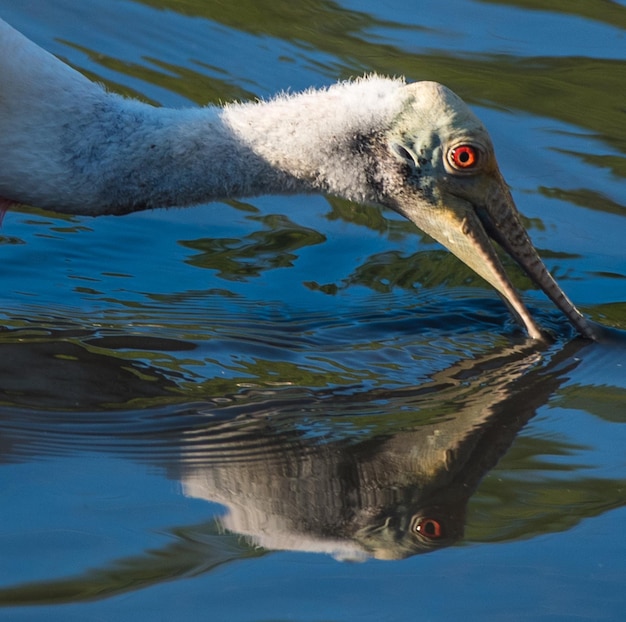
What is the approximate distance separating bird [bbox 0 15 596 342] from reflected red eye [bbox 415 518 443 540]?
2151 mm

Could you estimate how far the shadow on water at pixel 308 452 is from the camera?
462 cm

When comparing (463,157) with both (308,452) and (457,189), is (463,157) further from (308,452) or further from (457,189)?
(308,452)

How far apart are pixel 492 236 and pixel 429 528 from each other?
2.50 m

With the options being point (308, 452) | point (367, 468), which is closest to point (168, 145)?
point (308, 452)

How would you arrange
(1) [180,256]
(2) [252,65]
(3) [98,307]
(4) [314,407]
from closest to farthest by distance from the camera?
(4) [314,407] → (3) [98,307] → (1) [180,256] → (2) [252,65]

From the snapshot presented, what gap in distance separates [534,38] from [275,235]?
3482 mm

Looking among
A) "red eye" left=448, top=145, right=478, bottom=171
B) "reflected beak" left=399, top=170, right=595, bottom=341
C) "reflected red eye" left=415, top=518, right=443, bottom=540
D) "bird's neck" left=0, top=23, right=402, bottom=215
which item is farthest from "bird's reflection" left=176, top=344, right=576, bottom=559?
"bird's neck" left=0, top=23, right=402, bottom=215

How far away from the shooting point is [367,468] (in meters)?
5.29

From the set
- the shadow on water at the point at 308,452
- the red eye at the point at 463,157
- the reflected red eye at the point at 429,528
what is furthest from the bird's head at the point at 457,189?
the reflected red eye at the point at 429,528

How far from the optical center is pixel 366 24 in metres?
10.9

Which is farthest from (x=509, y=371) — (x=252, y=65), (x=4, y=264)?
(x=252, y=65)

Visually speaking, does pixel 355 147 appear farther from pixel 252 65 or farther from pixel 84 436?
pixel 252 65

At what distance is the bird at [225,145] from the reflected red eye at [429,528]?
215 centimetres

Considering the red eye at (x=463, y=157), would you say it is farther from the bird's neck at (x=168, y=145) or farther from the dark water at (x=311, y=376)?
the dark water at (x=311, y=376)
